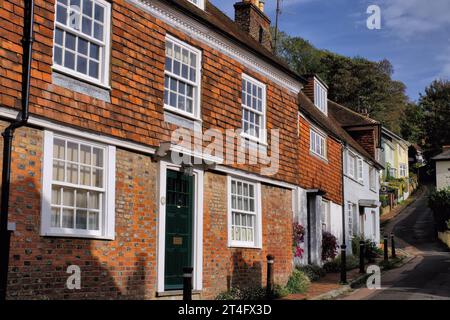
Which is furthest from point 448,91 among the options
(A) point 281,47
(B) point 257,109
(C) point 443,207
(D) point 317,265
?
(B) point 257,109

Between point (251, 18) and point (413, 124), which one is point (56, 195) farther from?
point (413, 124)

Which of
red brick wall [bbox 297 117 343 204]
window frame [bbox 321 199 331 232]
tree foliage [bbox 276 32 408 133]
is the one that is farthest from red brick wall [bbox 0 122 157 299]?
tree foliage [bbox 276 32 408 133]

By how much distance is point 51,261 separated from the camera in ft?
29.3

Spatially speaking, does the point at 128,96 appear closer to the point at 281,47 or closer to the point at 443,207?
the point at 443,207

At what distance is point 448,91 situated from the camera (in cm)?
7131

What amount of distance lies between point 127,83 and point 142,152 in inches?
52.5

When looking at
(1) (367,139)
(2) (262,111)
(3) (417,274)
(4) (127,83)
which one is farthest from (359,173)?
(4) (127,83)

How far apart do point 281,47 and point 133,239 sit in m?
52.9

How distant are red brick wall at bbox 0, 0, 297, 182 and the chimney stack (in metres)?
4.63

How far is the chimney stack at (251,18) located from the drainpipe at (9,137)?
38.5 ft

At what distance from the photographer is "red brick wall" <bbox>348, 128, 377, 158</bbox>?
108 feet

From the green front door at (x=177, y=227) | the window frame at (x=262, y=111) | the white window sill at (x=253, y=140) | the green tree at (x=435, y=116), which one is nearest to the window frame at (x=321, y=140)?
the window frame at (x=262, y=111)

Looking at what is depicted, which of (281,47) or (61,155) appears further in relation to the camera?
(281,47)

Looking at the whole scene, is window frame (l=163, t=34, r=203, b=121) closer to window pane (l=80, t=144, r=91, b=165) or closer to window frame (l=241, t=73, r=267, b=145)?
window frame (l=241, t=73, r=267, b=145)
